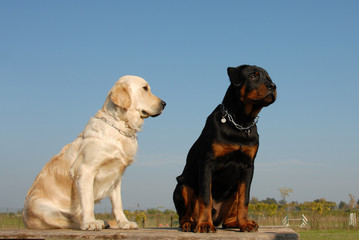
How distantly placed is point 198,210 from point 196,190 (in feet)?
0.92

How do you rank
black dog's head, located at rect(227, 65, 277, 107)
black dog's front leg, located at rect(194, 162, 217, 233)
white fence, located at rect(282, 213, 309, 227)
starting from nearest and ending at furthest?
black dog's front leg, located at rect(194, 162, 217, 233) → black dog's head, located at rect(227, 65, 277, 107) → white fence, located at rect(282, 213, 309, 227)

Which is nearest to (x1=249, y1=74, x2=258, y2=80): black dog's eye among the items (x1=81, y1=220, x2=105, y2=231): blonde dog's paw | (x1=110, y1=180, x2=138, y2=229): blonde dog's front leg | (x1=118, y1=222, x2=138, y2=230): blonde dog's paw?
(x1=110, y1=180, x2=138, y2=229): blonde dog's front leg

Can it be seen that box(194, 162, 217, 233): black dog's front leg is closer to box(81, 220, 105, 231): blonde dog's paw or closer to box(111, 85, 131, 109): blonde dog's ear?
box(81, 220, 105, 231): blonde dog's paw

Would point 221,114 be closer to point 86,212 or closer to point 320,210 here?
point 86,212

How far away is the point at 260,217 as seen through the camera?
2333 cm

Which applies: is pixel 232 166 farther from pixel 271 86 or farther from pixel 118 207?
pixel 118 207

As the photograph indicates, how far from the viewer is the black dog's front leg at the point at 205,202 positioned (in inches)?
154

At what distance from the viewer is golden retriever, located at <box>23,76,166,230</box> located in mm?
4266

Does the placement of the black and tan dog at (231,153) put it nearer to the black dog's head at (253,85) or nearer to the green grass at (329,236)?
the black dog's head at (253,85)

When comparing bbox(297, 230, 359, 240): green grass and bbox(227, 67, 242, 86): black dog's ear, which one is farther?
bbox(297, 230, 359, 240): green grass

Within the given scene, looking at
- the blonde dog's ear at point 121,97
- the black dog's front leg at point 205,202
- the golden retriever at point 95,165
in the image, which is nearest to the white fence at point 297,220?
the black dog's front leg at point 205,202

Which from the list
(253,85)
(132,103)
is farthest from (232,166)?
(132,103)

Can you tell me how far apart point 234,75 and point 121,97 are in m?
1.37

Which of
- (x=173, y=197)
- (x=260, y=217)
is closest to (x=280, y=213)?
(x=260, y=217)
